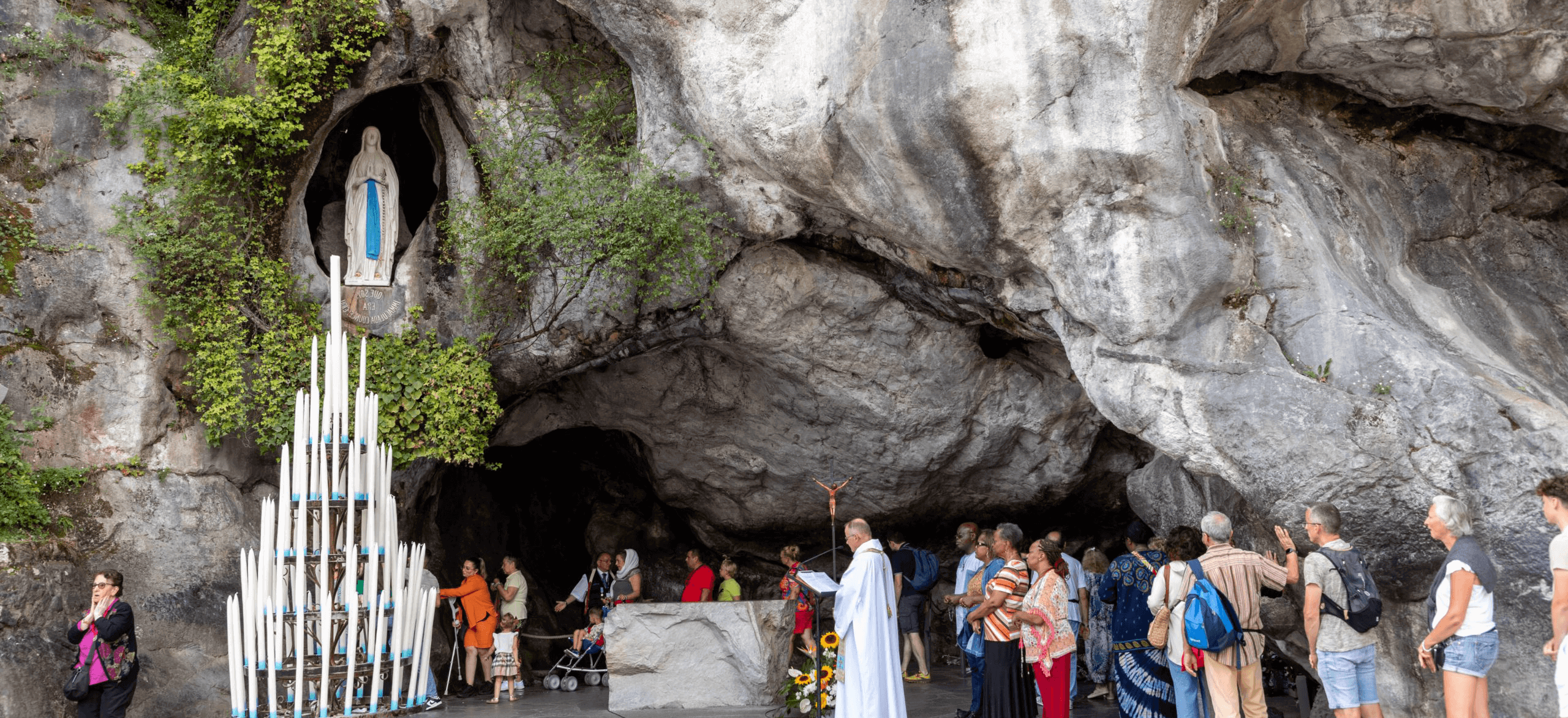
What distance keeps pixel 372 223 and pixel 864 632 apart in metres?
6.52

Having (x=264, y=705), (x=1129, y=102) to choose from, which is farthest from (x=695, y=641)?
(x=1129, y=102)

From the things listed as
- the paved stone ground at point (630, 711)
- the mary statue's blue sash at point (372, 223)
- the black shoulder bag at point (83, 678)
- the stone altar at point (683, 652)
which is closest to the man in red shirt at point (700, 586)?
the paved stone ground at point (630, 711)

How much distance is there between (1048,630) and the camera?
689 cm

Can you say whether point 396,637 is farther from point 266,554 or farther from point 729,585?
point 729,585

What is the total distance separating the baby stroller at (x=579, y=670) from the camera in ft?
36.0

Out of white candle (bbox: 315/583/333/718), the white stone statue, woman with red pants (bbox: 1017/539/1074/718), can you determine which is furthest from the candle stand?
woman with red pants (bbox: 1017/539/1074/718)

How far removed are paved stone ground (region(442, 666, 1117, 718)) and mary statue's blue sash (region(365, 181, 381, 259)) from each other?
4233mm

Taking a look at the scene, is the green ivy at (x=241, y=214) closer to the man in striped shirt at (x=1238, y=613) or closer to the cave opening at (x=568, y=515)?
the cave opening at (x=568, y=515)

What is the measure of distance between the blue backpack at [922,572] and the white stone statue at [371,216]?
227 inches

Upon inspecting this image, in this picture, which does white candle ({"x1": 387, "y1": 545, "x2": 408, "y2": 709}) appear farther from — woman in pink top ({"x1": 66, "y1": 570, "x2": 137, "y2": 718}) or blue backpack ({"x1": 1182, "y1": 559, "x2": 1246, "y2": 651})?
blue backpack ({"x1": 1182, "y1": 559, "x2": 1246, "y2": 651})

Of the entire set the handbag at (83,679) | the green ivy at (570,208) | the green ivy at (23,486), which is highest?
the green ivy at (570,208)

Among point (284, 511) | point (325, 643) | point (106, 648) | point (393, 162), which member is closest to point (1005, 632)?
point (325, 643)

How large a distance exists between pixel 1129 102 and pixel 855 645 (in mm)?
3844

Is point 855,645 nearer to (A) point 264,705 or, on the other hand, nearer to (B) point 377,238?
(A) point 264,705
